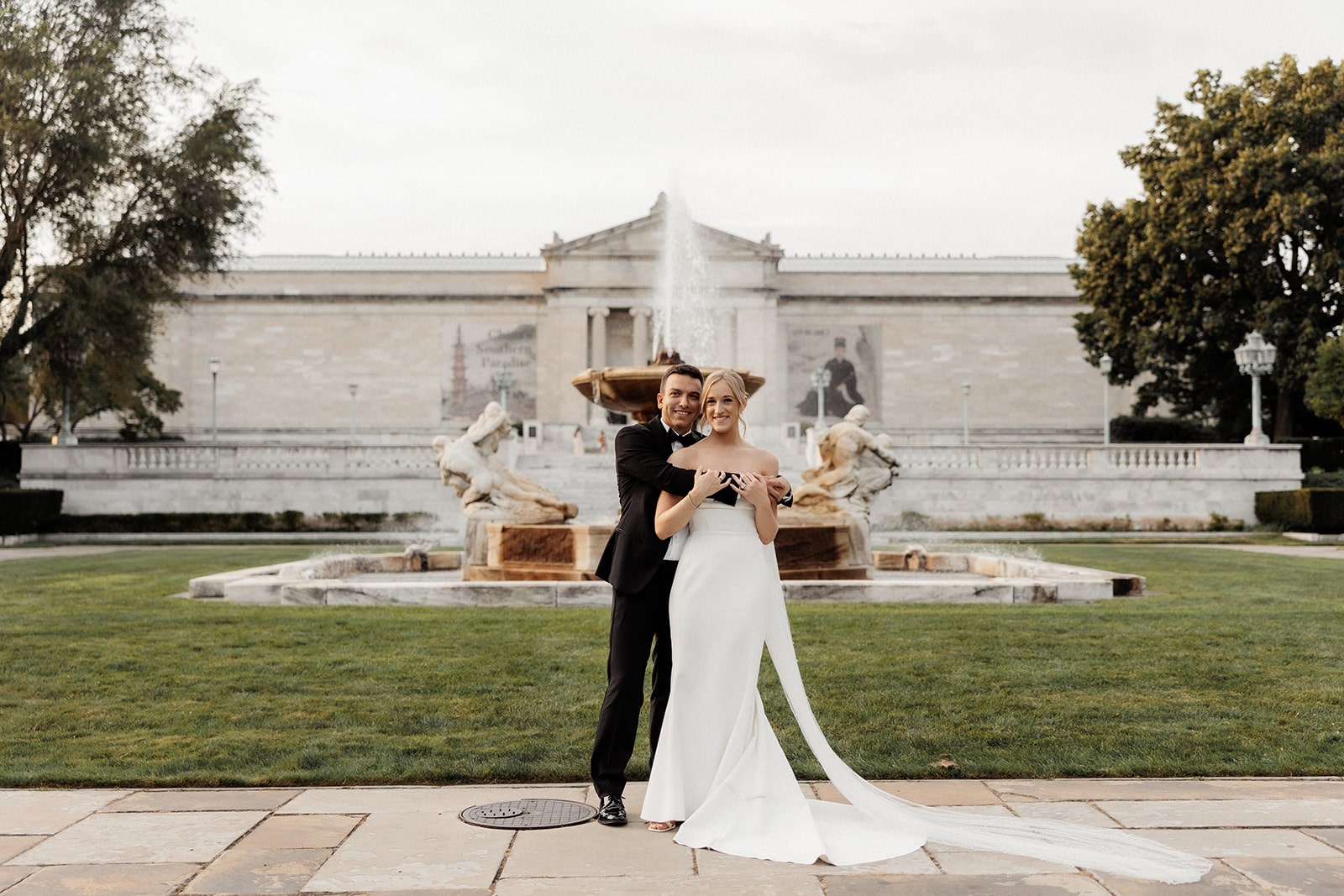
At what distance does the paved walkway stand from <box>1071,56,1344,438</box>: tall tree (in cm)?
3290

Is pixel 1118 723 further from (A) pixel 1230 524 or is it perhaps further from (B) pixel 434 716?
(A) pixel 1230 524

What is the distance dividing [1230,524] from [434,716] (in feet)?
95.5

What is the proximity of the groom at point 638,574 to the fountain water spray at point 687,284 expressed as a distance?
51553mm

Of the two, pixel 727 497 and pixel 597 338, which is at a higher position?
pixel 597 338

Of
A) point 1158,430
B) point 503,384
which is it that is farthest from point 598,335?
point 1158,430

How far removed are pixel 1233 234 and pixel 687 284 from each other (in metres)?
28.6

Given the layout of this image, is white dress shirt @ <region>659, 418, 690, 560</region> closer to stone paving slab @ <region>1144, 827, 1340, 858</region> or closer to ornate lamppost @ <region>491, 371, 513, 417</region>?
stone paving slab @ <region>1144, 827, 1340, 858</region>

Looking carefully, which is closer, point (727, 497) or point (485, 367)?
point (727, 497)

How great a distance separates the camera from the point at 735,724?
4945 millimetres

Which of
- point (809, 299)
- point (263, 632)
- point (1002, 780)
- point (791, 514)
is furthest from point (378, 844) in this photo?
point (809, 299)

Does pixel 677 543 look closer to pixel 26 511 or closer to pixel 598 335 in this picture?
pixel 26 511

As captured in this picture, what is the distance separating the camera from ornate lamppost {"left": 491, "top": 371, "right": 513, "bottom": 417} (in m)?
50.4

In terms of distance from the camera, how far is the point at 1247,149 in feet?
114

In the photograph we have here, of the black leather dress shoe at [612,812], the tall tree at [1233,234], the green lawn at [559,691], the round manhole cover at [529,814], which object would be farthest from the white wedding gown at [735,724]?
the tall tree at [1233,234]
